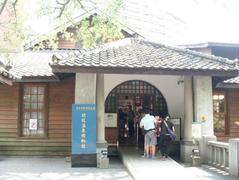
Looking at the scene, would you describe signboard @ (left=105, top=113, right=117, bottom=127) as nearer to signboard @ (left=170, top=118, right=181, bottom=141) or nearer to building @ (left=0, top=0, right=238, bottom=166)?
building @ (left=0, top=0, right=238, bottom=166)

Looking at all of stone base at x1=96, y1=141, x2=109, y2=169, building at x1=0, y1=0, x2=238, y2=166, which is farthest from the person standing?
stone base at x1=96, y1=141, x2=109, y2=169

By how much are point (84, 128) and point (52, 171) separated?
1.83 metres

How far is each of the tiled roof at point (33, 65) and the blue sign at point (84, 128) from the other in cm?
282

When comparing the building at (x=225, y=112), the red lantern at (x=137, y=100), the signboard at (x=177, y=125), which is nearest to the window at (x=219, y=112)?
the building at (x=225, y=112)

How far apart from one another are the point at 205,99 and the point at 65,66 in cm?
523

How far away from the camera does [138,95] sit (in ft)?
63.1

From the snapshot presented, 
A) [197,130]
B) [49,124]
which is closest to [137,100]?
[49,124]

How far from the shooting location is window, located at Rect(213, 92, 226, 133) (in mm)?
18812

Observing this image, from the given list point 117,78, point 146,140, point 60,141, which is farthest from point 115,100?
point 146,140

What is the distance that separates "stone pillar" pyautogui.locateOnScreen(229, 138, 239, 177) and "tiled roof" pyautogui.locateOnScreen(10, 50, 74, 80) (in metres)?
7.87

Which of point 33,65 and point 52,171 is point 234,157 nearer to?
point 52,171

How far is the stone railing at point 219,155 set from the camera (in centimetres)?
1264

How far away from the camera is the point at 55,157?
1728 cm

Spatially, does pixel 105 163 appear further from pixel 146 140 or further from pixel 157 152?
pixel 157 152
